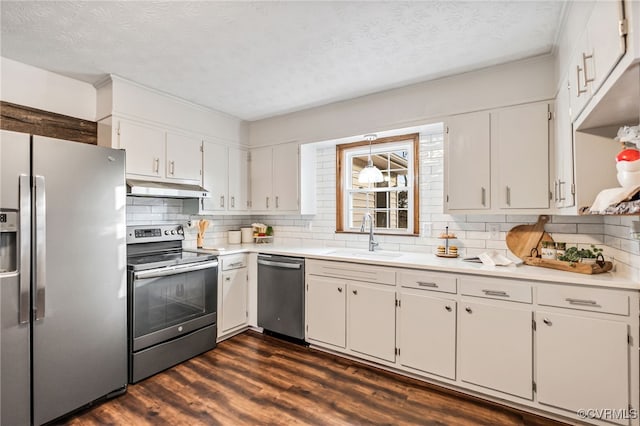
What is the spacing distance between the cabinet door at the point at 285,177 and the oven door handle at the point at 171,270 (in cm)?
112

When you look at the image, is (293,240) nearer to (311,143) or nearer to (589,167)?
(311,143)

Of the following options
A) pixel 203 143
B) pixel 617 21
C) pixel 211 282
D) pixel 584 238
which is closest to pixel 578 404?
pixel 584 238

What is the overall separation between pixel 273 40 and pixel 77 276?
2.14 meters

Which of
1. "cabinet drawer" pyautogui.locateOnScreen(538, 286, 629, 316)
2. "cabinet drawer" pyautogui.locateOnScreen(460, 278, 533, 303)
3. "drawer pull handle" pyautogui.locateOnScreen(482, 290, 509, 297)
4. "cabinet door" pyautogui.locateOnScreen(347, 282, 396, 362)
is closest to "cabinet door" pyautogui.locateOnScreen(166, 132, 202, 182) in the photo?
"cabinet door" pyautogui.locateOnScreen(347, 282, 396, 362)

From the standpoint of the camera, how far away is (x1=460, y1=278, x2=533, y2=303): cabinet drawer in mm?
2083

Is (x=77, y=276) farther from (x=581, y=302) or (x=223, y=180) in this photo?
(x=581, y=302)

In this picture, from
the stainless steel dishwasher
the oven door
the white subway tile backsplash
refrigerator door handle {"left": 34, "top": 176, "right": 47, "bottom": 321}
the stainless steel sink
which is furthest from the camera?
the stainless steel dishwasher

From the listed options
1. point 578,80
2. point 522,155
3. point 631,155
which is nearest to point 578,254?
point 522,155

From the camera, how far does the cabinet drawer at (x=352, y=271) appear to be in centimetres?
264

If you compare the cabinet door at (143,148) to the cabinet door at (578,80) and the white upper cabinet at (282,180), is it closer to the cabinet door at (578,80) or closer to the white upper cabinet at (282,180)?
the white upper cabinet at (282,180)

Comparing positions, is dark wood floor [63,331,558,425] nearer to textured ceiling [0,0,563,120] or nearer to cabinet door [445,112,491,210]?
cabinet door [445,112,491,210]

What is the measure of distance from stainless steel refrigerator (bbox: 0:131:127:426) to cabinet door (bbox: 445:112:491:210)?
107 inches

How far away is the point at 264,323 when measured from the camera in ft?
11.1

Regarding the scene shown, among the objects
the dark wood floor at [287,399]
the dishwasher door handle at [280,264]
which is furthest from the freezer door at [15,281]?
the dishwasher door handle at [280,264]
